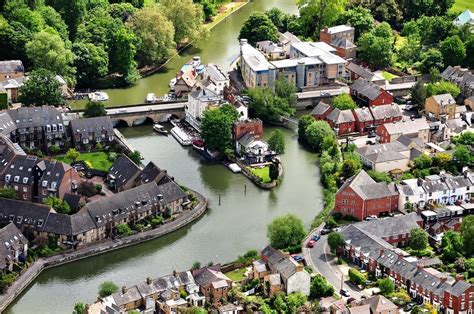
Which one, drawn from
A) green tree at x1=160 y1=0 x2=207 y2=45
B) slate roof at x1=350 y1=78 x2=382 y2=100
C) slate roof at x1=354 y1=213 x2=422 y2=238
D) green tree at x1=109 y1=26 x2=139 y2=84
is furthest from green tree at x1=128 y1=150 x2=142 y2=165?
green tree at x1=160 y1=0 x2=207 y2=45

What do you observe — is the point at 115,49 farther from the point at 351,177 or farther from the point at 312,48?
the point at 351,177

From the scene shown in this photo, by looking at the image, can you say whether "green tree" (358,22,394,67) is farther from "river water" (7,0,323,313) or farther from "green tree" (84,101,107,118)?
"green tree" (84,101,107,118)

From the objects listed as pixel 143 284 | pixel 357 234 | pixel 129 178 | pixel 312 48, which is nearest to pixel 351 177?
pixel 357 234

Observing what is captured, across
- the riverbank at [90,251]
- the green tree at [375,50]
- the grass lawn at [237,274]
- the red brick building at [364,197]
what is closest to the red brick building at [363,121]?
the red brick building at [364,197]

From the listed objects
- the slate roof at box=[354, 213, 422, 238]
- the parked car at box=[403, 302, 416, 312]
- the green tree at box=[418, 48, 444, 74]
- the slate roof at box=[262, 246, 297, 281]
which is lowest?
the parked car at box=[403, 302, 416, 312]

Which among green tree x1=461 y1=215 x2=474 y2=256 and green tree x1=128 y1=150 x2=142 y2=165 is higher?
green tree x1=128 y1=150 x2=142 y2=165
